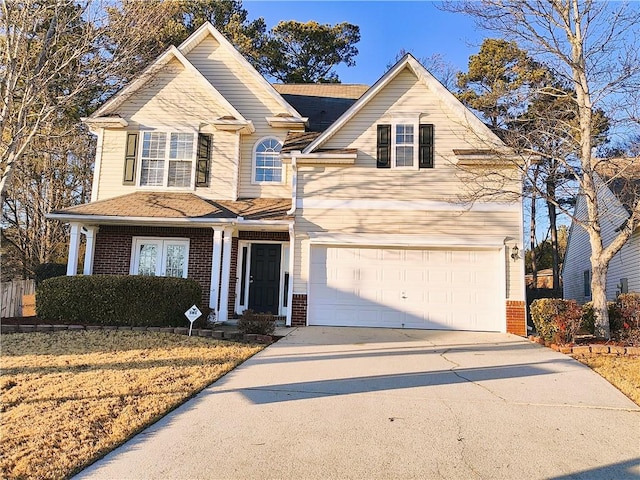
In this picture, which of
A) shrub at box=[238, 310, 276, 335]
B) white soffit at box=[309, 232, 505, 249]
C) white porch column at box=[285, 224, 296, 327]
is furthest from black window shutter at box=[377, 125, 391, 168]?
shrub at box=[238, 310, 276, 335]

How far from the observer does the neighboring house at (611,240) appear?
36.7 feet

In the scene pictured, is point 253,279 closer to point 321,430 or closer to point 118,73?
point 118,73

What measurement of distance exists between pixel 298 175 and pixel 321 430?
8524 mm

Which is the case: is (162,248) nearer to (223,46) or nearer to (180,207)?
(180,207)

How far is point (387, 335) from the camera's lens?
10.2 m

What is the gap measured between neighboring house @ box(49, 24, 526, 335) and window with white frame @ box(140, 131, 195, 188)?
0.11 feet

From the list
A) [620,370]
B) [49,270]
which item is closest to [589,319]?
[620,370]

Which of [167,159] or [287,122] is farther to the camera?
[287,122]

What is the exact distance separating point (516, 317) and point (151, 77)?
12059 mm

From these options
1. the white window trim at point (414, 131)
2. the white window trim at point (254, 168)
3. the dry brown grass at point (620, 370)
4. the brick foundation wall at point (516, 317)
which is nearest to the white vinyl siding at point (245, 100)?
the white window trim at point (254, 168)

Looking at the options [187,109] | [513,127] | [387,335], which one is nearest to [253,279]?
[387,335]

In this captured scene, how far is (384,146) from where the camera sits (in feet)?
39.6

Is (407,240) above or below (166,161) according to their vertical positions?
below

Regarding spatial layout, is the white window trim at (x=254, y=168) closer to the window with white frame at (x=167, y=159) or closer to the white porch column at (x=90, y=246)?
the window with white frame at (x=167, y=159)
